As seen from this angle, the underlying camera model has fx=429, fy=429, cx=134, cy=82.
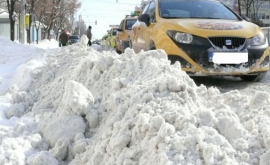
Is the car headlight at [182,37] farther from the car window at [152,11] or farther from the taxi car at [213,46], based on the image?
the car window at [152,11]

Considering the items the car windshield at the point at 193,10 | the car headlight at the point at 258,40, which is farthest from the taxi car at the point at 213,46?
the car windshield at the point at 193,10

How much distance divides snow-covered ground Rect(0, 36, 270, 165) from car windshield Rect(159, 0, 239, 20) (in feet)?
9.79

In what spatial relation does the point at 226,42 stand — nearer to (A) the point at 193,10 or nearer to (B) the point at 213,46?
(B) the point at 213,46

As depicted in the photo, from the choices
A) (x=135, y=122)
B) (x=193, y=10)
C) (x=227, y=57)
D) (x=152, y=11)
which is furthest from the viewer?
(x=152, y=11)

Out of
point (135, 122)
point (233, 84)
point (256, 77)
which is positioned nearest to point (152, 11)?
point (233, 84)

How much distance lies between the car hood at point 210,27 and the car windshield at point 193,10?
531 millimetres

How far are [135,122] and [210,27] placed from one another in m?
3.83

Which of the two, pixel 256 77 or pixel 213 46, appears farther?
pixel 256 77

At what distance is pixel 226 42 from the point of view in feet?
20.6

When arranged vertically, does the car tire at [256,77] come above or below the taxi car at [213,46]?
below

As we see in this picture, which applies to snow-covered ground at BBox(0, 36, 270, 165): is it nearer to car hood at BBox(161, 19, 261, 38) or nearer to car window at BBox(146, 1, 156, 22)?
car hood at BBox(161, 19, 261, 38)

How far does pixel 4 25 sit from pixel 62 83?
41258 mm

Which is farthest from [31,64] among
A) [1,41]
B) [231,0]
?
[231,0]

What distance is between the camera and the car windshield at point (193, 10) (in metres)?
7.31
